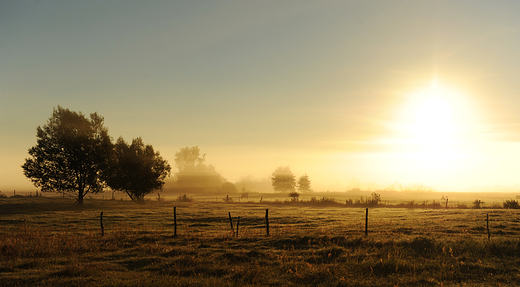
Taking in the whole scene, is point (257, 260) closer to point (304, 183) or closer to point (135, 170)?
point (135, 170)

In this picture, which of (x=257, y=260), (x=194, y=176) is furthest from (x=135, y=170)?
(x=194, y=176)

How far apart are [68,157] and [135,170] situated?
555 inches

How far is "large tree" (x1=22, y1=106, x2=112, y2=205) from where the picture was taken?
54812 millimetres

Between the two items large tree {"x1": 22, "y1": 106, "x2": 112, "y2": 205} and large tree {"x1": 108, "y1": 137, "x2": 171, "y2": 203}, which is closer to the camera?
large tree {"x1": 22, "y1": 106, "x2": 112, "y2": 205}

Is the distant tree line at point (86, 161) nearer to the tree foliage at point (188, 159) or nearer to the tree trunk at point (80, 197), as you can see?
the tree trunk at point (80, 197)

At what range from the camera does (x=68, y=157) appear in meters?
56.3

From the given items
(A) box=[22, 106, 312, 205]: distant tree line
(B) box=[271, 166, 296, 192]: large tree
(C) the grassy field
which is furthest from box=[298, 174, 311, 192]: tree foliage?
(C) the grassy field

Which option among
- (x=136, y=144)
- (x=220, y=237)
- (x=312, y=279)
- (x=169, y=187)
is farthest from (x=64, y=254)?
(x=169, y=187)

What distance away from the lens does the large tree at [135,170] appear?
66.2m

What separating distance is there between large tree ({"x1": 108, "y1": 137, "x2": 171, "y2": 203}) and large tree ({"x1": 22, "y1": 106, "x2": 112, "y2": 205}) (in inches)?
219

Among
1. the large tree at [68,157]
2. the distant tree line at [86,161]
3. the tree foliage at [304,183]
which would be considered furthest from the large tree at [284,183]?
the large tree at [68,157]

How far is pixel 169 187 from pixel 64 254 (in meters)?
144

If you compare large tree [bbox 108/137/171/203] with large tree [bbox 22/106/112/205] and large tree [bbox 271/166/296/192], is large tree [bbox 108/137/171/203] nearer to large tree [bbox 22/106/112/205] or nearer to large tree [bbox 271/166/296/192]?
large tree [bbox 22/106/112/205]

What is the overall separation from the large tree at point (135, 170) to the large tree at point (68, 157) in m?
5.56
